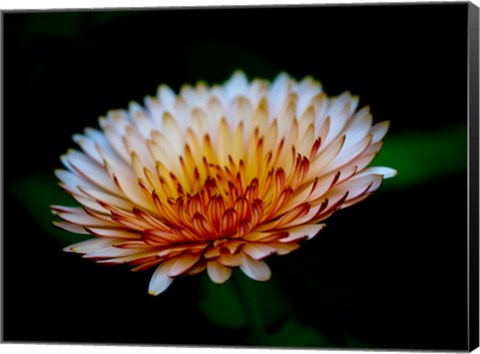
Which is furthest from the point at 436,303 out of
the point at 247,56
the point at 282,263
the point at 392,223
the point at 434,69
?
the point at 247,56

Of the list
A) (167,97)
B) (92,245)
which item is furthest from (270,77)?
(92,245)

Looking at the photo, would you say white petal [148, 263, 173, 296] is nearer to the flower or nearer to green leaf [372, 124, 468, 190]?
the flower

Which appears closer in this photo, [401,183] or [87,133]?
[401,183]

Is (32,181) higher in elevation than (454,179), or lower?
higher

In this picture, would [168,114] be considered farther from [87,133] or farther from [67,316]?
[67,316]

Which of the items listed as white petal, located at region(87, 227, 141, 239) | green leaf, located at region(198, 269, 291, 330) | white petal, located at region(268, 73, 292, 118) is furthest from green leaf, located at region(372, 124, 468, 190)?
white petal, located at region(87, 227, 141, 239)

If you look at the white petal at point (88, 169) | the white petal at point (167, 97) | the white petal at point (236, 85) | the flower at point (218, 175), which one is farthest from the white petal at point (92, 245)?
the white petal at point (236, 85)
